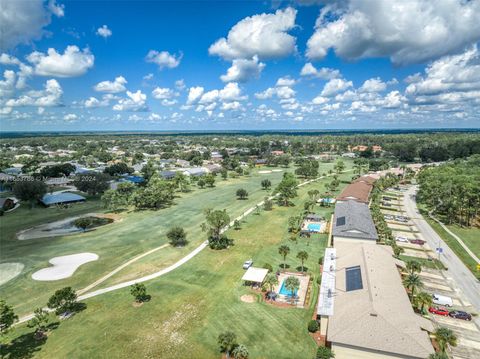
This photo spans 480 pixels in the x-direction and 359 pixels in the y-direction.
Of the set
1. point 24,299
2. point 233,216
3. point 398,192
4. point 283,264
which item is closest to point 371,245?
point 283,264

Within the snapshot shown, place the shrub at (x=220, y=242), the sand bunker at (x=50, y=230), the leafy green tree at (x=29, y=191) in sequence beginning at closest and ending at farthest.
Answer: the shrub at (x=220, y=242), the sand bunker at (x=50, y=230), the leafy green tree at (x=29, y=191)

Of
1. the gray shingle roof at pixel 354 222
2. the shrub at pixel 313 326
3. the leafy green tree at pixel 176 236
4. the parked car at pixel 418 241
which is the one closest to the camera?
the shrub at pixel 313 326

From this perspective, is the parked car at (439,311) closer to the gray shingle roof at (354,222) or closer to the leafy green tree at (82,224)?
the gray shingle roof at (354,222)

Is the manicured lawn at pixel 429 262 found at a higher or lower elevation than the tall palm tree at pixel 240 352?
lower

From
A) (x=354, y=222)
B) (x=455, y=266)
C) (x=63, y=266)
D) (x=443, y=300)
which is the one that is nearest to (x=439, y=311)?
(x=443, y=300)

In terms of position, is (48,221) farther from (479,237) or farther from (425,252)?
(479,237)

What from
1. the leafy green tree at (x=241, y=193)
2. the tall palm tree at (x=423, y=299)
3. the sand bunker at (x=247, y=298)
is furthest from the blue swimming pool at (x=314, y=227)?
the tall palm tree at (x=423, y=299)

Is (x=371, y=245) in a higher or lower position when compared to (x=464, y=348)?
higher

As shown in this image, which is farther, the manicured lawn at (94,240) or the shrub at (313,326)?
the manicured lawn at (94,240)
